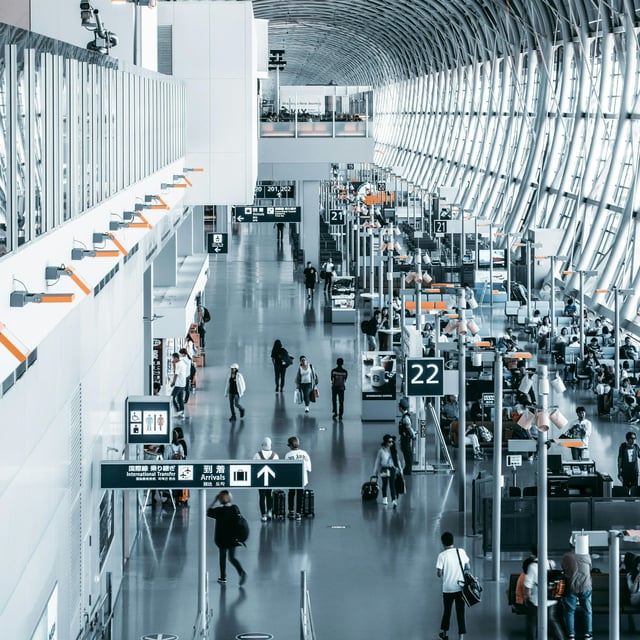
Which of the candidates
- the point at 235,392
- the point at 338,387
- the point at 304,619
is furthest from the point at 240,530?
the point at 338,387

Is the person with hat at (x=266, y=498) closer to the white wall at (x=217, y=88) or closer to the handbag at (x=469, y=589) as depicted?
the handbag at (x=469, y=589)

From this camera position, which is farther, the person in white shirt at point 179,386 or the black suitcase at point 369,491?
the person in white shirt at point 179,386

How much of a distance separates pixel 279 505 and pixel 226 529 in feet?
10.2

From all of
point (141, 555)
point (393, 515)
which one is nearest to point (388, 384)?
point (393, 515)

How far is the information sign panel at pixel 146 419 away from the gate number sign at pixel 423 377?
219 inches

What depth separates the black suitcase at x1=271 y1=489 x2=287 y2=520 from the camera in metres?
20.4

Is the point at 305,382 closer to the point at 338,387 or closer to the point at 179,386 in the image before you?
the point at 338,387

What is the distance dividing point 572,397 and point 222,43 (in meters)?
10.6

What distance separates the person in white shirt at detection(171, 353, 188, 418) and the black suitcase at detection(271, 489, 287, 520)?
308 inches

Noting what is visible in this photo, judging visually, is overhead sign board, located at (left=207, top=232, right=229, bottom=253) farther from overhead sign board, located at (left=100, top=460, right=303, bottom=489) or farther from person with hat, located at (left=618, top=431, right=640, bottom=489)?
overhead sign board, located at (left=100, top=460, right=303, bottom=489)

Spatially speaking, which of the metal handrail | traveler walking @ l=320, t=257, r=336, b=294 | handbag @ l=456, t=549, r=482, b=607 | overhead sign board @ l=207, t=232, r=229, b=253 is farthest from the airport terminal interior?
overhead sign board @ l=207, t=232, r=229, b=253

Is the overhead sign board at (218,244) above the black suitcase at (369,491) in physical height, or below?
above

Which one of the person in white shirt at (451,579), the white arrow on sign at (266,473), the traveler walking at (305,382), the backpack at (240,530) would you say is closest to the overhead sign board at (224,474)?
the white arrow on sign at (266,473)

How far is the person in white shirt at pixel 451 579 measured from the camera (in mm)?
15336
